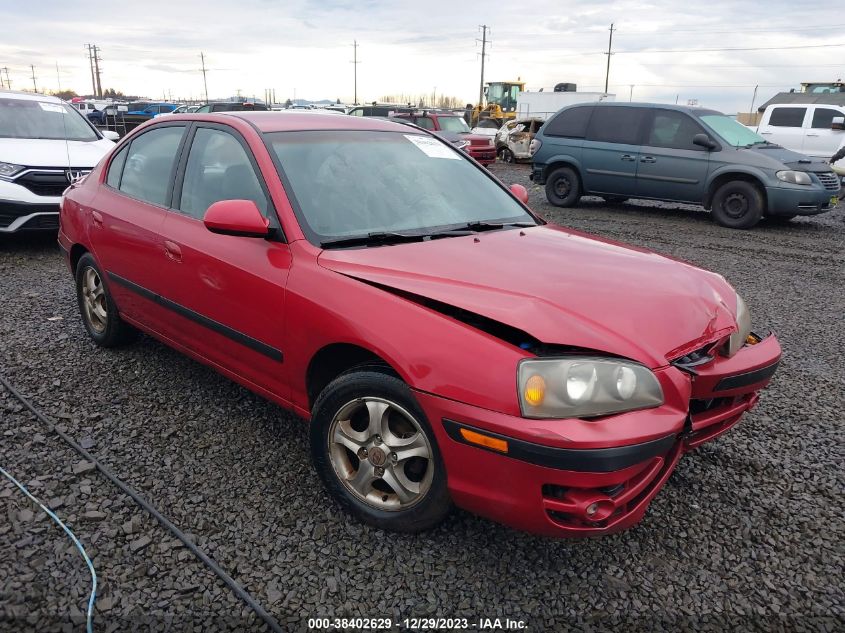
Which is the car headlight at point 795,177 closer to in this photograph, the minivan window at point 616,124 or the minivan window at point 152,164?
the minivan window at point 616,124

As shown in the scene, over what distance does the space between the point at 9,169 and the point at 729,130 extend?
10228 mm

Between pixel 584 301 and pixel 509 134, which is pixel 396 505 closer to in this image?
pixel 584 301

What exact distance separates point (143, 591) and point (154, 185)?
234cm

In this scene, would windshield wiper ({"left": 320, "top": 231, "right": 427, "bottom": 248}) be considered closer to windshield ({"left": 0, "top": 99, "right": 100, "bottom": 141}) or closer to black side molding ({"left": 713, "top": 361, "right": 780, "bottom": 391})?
black side molding ({"left": 713, "top": 361, "right": 780, "bottom": 391})

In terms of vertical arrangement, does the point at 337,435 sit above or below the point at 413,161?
below

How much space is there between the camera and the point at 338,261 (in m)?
2.61

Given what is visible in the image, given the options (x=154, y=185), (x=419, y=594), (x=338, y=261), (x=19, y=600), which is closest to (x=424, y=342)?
(x=338, y=261)

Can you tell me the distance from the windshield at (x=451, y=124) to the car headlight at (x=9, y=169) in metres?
13.3

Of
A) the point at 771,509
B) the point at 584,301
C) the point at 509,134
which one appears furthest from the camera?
the point at 509,134

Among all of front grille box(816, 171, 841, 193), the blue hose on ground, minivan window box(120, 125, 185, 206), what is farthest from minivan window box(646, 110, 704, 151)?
the blue hose on ground

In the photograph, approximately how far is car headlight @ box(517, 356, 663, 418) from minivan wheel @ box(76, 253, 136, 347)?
3151 mm

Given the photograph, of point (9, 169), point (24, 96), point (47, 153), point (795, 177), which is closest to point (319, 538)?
point (9, 169)

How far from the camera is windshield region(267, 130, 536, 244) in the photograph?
115 inches

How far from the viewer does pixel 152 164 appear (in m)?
3.84
